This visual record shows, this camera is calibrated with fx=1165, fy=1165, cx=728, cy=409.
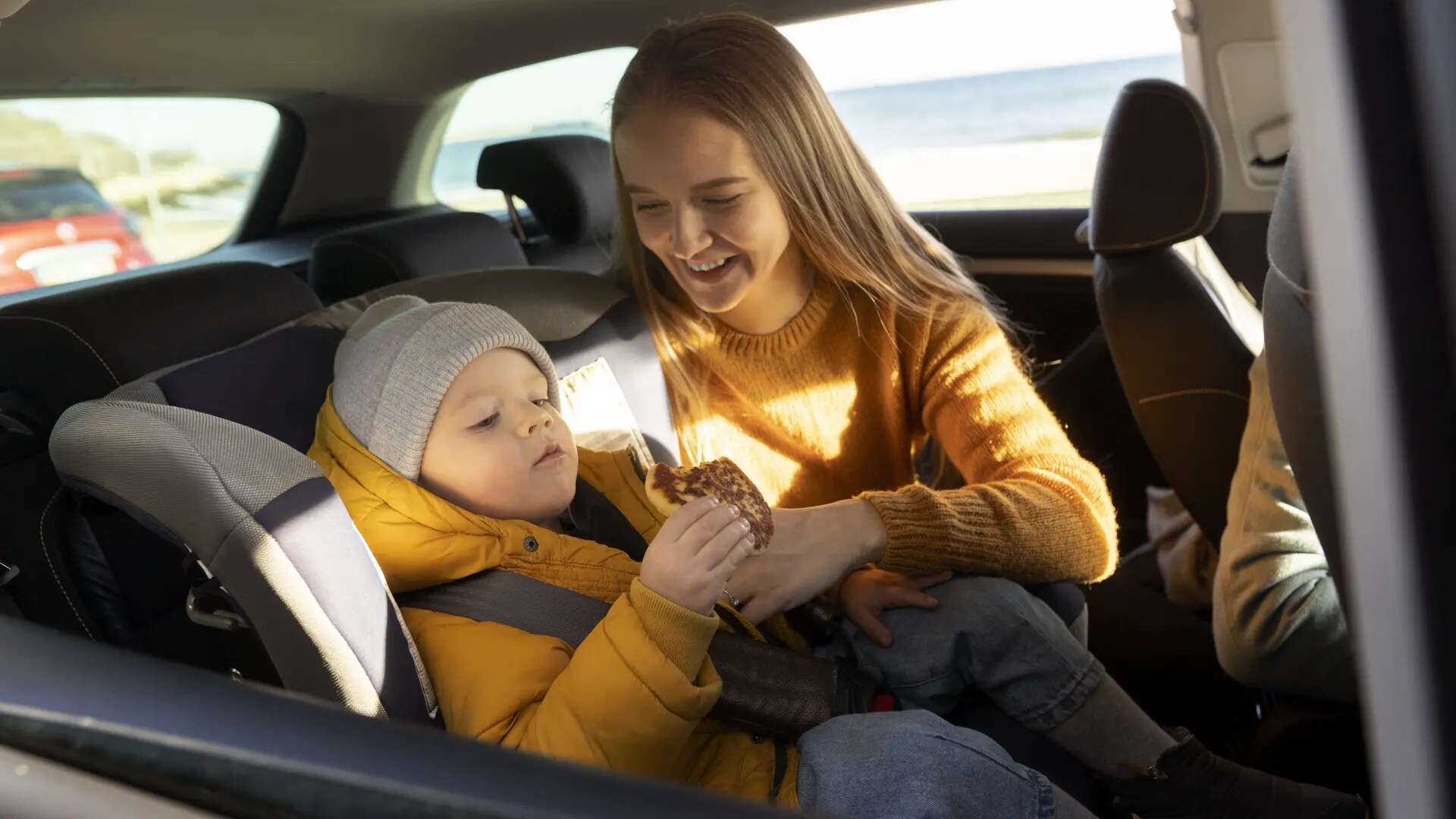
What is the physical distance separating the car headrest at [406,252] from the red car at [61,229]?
76 cm

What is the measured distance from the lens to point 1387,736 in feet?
1.60

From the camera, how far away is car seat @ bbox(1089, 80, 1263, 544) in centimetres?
210

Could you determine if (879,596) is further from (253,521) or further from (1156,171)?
(1156,171)

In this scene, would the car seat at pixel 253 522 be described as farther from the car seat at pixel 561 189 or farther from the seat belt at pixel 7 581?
the car seat at pixel 561 189

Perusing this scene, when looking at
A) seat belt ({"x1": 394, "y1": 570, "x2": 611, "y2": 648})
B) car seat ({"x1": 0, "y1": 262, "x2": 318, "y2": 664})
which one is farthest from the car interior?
seat belt ({"x1": 394, "y1": 570, "x2": 611, "y2": 648})

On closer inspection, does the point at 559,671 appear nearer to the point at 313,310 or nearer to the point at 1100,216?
the point at 313,310

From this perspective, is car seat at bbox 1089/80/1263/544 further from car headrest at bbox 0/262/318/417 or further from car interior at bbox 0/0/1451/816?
car headrest at bbox 0/262/318/417

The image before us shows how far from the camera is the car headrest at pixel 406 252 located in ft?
7.61

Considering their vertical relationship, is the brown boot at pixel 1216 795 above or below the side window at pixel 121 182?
below

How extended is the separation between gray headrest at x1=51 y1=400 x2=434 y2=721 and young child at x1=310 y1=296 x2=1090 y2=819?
0.10m

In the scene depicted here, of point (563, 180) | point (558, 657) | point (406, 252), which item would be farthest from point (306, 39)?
point (558, 657)

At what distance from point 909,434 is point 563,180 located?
122 centimetres

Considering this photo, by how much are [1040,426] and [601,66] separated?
151cm

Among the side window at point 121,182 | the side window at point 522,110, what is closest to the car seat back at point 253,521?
the side window at point 121,182
